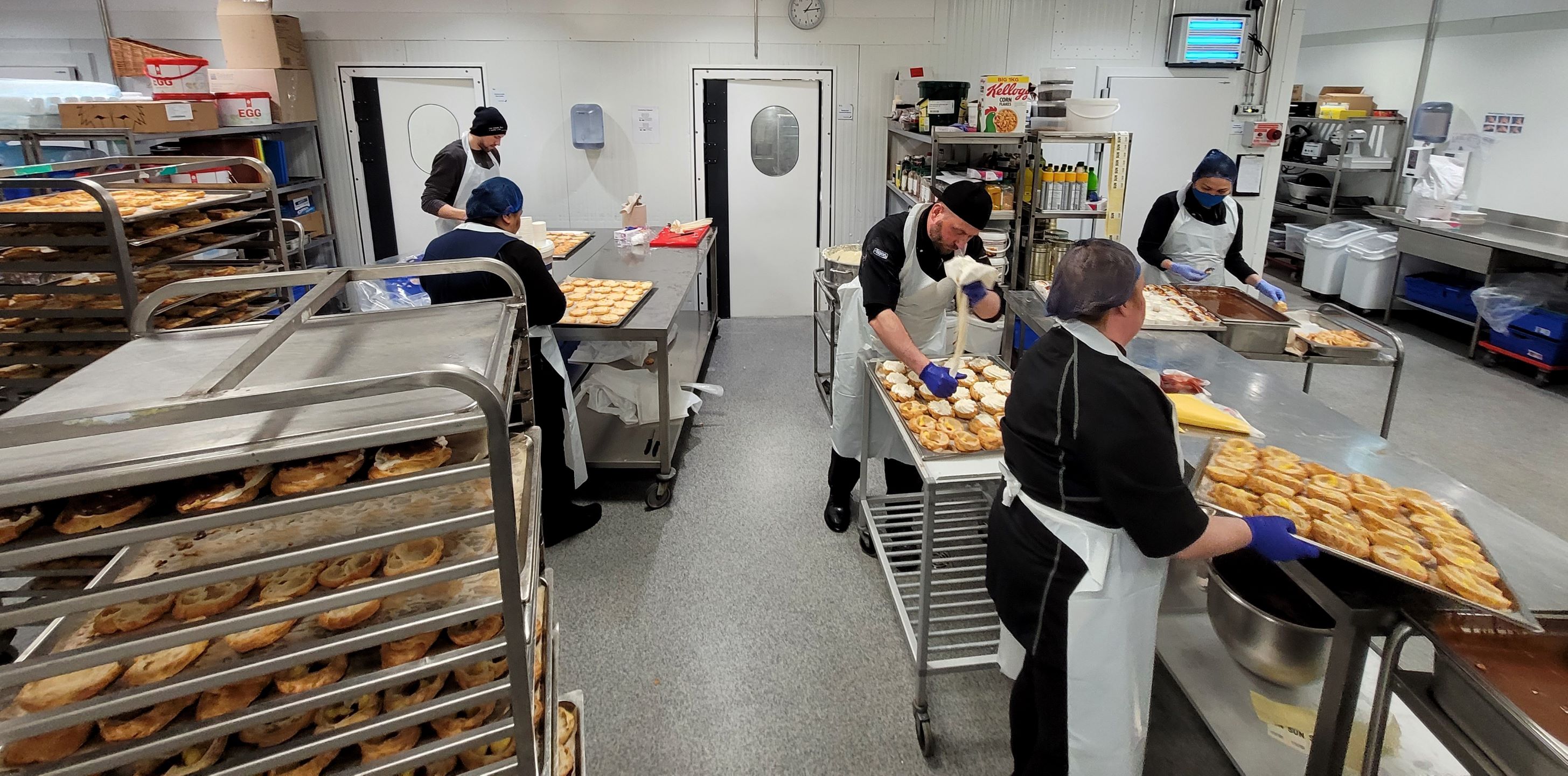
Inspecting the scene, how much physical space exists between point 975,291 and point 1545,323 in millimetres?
4913

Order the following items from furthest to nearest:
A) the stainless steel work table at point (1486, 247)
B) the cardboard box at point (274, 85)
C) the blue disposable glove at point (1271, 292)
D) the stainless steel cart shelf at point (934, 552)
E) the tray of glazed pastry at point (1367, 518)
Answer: the cardboard box at point (274, 85), the stainless steel work table at point (1486, 247), the blue disposable glove at point (1271, 292), the stainless steel cart shelf at point (934, 552), the tray of glazed pastry at point (1367, 518)

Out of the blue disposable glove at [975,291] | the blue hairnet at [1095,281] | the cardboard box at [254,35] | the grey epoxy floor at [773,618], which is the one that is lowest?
the grey epoxy floor at [773,618]

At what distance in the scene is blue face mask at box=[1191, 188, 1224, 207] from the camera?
170 inches

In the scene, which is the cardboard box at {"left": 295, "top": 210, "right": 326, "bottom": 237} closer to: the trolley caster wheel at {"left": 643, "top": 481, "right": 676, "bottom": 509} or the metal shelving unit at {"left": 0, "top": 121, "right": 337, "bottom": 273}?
the metal shelving unit at {"left": 0, "top": 121, "right": 337, "bottom": 273}

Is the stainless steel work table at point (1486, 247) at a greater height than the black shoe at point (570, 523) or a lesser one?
greater

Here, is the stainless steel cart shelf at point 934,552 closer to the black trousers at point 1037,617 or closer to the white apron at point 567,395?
the black trousers at point 1037,617

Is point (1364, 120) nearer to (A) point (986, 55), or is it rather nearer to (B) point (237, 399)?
(A) point (986, 55)

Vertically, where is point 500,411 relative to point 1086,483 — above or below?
above

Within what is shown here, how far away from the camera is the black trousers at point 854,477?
341 centimetres

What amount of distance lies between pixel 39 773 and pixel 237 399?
0.51 m

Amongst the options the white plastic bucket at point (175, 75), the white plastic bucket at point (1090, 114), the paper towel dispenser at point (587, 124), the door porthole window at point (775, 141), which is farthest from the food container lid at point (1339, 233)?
the white plastic bucket at point (175, 75)

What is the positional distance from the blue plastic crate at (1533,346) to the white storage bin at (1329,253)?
167 cm

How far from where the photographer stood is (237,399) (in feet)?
2.87

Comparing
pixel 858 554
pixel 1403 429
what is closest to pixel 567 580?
pixel 858 554
